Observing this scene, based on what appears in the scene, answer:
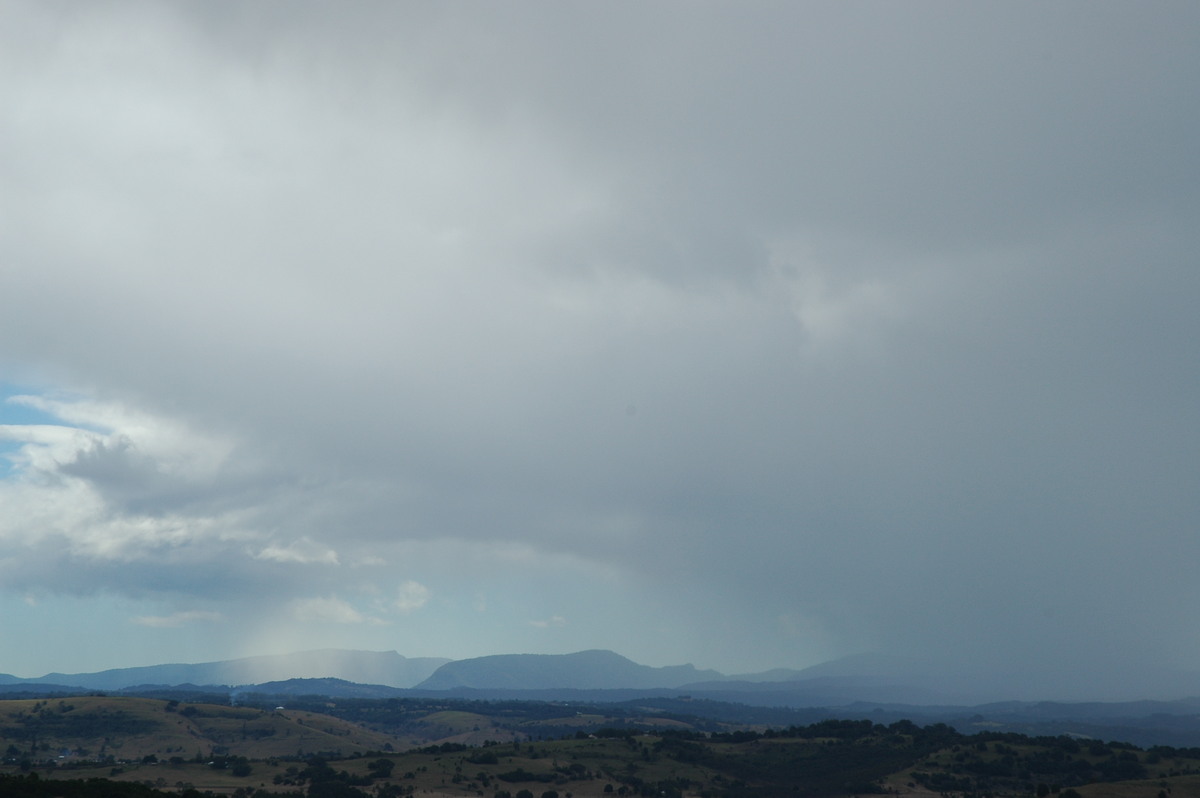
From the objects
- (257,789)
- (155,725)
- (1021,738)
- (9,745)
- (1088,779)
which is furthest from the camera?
(155,725)

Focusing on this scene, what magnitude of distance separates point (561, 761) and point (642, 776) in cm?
1601

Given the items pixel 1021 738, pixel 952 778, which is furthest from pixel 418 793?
pixel 1021 738

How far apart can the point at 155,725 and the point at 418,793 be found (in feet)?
399

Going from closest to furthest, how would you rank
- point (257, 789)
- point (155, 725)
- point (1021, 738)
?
point (257, 789) < point (1021, 738) < point (155, 725)

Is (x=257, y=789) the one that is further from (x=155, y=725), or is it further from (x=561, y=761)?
(x=155, y=725)

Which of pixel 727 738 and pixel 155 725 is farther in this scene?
pixel 155 725

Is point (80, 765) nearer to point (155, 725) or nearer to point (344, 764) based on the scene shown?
point (344, 764)

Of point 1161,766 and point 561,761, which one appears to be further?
point 561,761

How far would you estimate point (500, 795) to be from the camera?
372 feet

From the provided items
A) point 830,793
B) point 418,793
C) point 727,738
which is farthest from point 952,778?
point 418,793

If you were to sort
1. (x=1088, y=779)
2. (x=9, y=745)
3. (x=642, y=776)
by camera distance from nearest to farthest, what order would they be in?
(x=1088, y=779) → (x=642, y=776) → (x=9, y=745)

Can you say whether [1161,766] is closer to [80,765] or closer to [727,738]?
[727,738]

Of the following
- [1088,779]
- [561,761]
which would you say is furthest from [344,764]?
[1088,779]

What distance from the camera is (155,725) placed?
19862 centimetres
